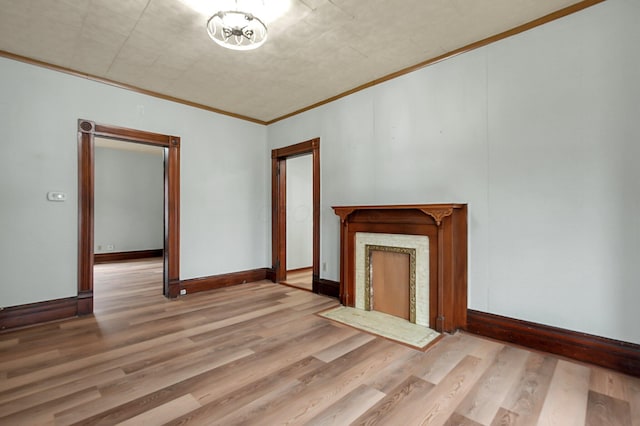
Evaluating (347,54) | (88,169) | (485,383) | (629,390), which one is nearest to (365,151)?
(347,54)

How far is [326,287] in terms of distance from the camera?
422 centimetres

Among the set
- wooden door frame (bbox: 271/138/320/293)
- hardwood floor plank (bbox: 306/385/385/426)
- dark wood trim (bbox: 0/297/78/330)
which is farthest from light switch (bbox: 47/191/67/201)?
hardwood floor plank (bbox: 306/385/385/426)

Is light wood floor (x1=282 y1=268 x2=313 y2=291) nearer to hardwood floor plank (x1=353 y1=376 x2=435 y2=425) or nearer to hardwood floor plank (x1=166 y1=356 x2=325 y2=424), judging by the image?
hardwood floor plank (x1=166 y1=356 x2=325 y2=424)

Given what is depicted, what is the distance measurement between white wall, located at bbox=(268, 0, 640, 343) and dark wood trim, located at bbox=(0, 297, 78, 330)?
390 cm

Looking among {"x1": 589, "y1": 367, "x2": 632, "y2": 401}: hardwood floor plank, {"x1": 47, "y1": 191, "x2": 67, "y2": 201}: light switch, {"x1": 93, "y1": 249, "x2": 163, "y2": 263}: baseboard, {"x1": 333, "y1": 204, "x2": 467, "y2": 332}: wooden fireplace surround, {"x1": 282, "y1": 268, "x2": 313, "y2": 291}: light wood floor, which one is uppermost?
{"x1": 47, "y1": 191, "x2": 67, "y2": 201}: light switch

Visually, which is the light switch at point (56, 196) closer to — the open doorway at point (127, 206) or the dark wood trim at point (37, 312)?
the dark wood trim at point (37, 312)

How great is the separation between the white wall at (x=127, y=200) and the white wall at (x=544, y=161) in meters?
7.16

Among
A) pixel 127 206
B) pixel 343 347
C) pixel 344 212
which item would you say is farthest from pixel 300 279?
pixel 127 206

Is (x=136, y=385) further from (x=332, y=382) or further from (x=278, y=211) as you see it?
(x=278, y=211)

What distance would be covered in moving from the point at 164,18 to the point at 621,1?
3.52 metres

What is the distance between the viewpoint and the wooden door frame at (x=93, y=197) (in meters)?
3.45

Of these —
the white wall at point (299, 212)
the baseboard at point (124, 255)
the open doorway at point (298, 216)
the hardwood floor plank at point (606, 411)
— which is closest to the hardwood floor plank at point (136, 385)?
the hardwood floor plank at point (606, 411)

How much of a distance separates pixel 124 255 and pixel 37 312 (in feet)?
17.2

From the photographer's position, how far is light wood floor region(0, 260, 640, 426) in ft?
5.64
